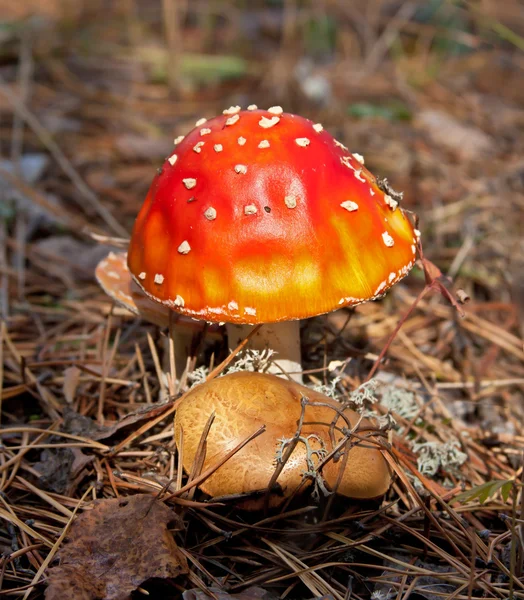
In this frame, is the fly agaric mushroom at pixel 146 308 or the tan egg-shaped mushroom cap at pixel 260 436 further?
the fly agaric mushroom at pixel 146 308

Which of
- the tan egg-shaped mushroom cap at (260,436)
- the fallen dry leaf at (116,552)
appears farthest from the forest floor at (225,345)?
the tan egg-shaped mushroom cap at (260,436)

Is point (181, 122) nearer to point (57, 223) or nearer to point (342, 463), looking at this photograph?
point (57, 223)

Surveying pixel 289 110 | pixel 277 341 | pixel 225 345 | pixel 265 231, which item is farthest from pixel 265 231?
pixel 289 110

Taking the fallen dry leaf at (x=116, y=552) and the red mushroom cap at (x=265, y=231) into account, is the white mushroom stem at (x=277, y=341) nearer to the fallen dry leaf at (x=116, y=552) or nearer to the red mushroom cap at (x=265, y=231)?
the red mushroom cap at (x=265, y=231)

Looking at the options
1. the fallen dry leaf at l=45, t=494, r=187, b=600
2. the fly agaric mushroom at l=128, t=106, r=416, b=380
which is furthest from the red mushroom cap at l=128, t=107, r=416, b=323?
the fallen dry leaf at l=45, t=494, r=187, b=600

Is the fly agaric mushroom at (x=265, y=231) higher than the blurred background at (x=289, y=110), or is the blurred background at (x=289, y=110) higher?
the fly agaric mushroom at (x=265, y=231)

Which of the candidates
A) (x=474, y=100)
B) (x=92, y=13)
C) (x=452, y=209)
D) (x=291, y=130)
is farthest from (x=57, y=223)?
(x=92, y=13)
